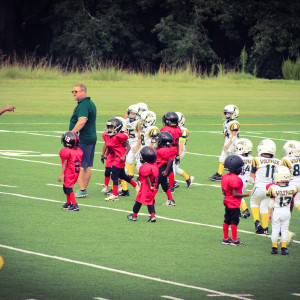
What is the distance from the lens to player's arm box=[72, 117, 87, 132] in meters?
13.5

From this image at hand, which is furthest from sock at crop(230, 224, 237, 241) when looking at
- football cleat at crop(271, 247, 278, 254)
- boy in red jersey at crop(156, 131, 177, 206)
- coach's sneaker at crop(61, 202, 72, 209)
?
coach's sneaker at crop(61, 202, 72, 209)

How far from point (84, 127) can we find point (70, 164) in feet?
4.78

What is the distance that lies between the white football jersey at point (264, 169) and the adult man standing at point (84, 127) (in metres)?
3.94

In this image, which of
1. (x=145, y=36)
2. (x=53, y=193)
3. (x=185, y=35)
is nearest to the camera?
(x=53, y=193)

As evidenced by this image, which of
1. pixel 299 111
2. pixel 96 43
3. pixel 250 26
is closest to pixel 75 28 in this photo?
pixel 96 43

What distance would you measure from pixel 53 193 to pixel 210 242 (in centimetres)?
491

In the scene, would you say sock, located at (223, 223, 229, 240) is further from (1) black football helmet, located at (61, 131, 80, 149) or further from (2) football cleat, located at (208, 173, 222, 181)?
(2) football cleat, located at (208, 173, 222, 181)

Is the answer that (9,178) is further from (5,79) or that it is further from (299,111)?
(5,79)

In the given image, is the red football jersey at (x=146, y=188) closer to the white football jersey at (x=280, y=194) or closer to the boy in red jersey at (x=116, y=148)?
the boy in red jersey at (x=116, y=148)

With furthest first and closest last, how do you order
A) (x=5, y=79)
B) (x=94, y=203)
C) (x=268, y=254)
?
(x=5, y=79) < (x=94, y=203) < (x=268, y=254)

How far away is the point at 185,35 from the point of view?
5741cm

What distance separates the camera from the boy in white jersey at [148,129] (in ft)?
46.3

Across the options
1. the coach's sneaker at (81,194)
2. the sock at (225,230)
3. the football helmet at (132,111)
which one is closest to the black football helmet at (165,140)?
the coach's sneaker at (81,194)

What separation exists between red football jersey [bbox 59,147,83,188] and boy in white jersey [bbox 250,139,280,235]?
3284mm
